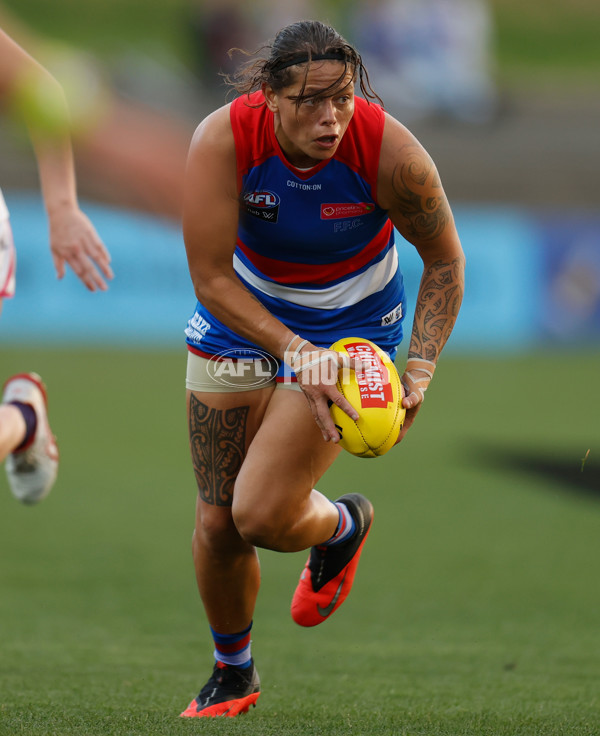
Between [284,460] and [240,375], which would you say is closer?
[284,460]

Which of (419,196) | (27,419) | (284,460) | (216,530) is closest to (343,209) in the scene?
(419,196)

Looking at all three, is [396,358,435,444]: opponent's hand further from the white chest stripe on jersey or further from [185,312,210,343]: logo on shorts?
[185,312,210,343]: logo on shorts

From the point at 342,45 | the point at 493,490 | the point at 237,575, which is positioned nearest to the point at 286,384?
the point at 237,575

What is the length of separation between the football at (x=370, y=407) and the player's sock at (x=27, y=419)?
158 cm

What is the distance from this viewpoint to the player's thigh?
4090 millimetres

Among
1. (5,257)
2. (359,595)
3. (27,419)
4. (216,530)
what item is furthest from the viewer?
(359,595)

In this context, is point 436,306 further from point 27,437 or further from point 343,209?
point 27,437

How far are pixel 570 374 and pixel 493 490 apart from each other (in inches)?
205

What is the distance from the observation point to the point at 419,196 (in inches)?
155

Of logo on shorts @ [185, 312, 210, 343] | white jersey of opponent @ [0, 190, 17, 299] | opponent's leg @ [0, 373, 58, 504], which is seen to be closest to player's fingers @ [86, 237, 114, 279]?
white jersey of opponent @ [0, 190, 17, 299]

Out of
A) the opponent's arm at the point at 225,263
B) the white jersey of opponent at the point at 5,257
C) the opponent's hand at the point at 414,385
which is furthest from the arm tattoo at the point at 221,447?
the white jersey of opponent at the point at 5,257

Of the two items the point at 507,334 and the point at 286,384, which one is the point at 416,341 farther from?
the point at 507,334

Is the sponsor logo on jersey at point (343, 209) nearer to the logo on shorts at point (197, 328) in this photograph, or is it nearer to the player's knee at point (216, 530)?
the logo on shorts at point (197, 328)

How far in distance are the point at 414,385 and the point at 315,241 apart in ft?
2.03
